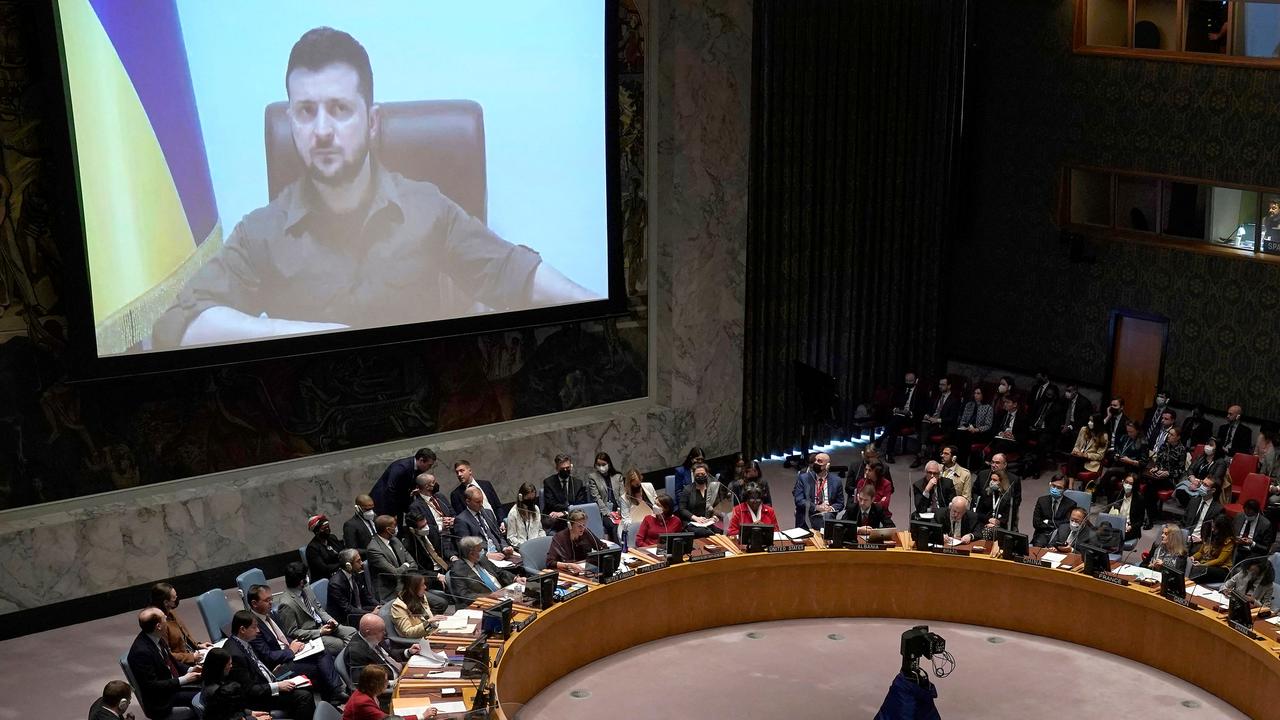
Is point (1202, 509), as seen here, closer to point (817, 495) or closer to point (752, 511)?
point (817, 495)

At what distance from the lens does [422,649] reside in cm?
882

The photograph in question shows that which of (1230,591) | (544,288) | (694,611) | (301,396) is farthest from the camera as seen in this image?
(544,288)

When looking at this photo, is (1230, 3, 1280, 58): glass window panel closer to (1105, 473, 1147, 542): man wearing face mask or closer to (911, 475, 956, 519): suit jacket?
(1105, 473, 1147, 542): man wearing face mask

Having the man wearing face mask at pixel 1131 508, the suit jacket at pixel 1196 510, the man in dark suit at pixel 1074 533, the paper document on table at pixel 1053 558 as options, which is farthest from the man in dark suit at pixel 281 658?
the suit jacket at pixel 1196 510

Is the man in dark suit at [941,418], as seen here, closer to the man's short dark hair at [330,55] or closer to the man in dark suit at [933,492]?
the man in dark suit at [933,492]

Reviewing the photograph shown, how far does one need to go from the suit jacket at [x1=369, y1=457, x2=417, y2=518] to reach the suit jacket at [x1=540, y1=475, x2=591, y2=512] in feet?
2.85

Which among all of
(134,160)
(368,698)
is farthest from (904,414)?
(368,698)

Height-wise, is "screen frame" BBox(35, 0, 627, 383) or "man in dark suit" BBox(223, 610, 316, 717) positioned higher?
"screen frame" BBox(35, 0, 627, 383)

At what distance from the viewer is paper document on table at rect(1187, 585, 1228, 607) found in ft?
33.0

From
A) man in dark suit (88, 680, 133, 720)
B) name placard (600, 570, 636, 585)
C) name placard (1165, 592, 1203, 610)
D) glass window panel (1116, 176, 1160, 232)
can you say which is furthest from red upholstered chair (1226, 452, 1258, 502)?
man in dark suit (88, 680, 133, 720)

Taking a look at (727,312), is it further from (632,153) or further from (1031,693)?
(1031,693)

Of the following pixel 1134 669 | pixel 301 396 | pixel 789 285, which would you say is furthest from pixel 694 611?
pixel 789 285

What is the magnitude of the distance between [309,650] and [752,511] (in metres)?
4.30

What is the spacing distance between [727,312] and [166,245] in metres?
6.47
